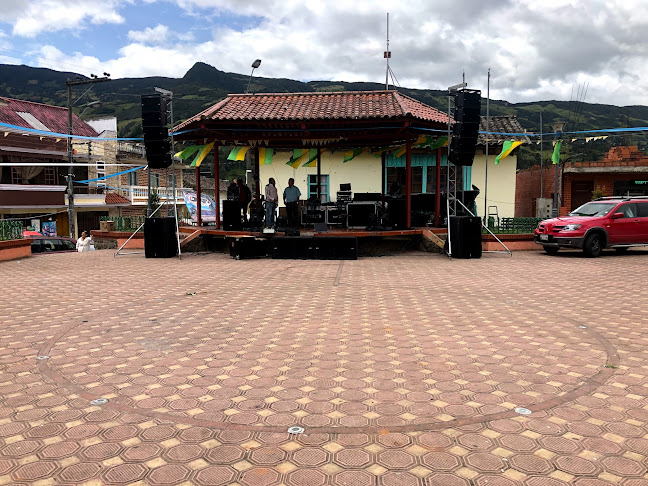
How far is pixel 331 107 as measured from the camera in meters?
14.4

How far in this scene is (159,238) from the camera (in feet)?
42.0

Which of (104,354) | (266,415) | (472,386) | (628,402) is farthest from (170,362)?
(628,402)

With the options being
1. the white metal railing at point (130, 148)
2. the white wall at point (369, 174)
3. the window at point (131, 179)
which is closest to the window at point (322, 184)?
the white wall at point (369, 174)

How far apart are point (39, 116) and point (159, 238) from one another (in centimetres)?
2671

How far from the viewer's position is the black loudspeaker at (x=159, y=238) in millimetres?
12758

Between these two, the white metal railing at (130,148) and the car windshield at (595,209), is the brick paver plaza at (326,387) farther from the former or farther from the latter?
the white metal railing at (130,148)

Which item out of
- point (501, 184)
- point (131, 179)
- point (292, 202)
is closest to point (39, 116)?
point (131, 179)

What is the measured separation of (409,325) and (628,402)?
8.32ft

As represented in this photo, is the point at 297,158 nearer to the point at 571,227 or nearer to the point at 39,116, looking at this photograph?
the point at 571,227

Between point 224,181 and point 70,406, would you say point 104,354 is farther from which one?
point 224,181

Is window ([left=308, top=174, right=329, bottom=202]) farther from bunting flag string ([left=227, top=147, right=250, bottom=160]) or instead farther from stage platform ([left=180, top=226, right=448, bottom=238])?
stage platform ([left=180, top=226, right=448, bottom=238])

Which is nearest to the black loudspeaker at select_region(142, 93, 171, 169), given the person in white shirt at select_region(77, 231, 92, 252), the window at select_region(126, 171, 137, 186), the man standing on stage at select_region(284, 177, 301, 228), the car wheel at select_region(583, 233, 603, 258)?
the man standing on stage at select_region(284, 177, 301, 228)

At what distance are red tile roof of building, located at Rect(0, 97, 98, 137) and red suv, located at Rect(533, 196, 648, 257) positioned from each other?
29441 mm

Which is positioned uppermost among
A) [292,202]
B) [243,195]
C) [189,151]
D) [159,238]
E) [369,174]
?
[189,151]
